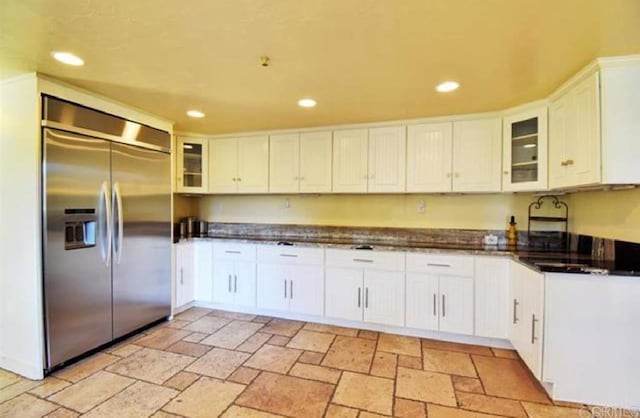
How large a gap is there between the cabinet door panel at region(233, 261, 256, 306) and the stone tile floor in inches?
23.5

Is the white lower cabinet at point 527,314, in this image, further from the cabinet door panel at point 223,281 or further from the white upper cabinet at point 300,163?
the cabinet door panel at point 223,281

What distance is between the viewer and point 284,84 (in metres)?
2.43

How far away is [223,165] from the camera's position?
414cm

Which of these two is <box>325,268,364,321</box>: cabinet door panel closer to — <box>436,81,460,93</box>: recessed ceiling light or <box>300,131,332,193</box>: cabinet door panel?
<box>300,131,332,193</box>: cabinet door panel

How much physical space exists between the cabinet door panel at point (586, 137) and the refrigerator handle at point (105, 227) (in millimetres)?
3722

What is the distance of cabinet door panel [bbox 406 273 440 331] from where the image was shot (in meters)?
3.15

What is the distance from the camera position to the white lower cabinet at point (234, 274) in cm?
381

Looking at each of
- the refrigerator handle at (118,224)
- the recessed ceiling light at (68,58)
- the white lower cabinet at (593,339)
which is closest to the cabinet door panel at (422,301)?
the white lower cabinet at (593,339)

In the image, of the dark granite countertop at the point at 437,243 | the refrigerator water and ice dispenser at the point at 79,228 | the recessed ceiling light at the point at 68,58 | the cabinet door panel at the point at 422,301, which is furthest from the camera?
the cabinet door panel at the point at 422,301

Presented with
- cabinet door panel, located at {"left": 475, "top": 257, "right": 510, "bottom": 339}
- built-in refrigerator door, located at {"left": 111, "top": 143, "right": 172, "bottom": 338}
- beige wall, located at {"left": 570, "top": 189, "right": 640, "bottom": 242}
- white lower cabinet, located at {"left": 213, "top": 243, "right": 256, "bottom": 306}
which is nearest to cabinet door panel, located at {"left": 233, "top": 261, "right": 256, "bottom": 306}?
white lower cabinet, located at {"left": 213, "top": 243, "right": 256, "bottom": 306}

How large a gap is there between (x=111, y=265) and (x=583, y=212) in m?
4.29

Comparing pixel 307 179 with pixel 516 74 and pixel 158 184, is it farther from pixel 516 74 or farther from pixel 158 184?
pixel 516 74

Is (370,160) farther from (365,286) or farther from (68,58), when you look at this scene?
(68,58)

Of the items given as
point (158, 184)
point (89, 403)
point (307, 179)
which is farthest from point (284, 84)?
point (89, 403)
